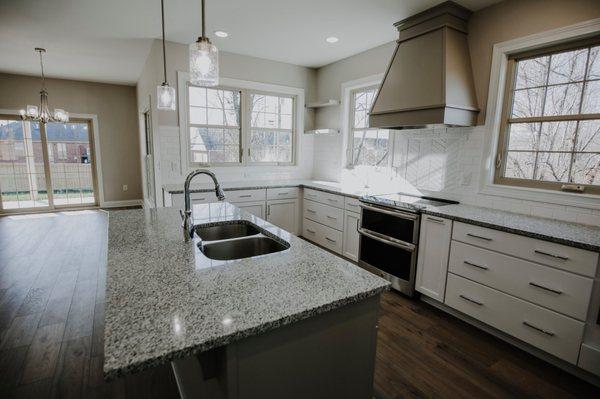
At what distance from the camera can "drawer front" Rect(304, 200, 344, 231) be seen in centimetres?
383

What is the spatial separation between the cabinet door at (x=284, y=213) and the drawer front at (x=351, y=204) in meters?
0.99

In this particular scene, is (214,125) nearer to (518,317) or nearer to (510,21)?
(510,21)

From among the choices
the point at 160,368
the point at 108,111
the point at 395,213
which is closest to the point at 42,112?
the point at 108,111

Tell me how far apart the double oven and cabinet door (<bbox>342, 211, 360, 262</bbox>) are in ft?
0.84

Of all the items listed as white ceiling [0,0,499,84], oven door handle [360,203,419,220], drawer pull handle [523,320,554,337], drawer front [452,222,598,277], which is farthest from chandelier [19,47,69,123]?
drawer pull handle [523,320,554,337]

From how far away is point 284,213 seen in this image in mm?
4395

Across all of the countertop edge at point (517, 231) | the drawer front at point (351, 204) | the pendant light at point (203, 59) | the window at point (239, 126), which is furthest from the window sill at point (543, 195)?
the window at point (239, 126)

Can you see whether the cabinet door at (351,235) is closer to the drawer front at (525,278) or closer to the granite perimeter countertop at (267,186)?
the granite perimeter countertop at (267,186)

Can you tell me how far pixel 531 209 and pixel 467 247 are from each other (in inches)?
25.5

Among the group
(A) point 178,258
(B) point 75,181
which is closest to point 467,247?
(A) point 178,258

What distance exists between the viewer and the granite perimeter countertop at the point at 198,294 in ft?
2.55

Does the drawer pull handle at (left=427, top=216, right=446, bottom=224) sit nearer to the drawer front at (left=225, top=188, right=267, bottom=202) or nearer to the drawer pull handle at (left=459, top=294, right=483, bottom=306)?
the drawer pull handle at (left=459, top=294, right=483, bottom=306)

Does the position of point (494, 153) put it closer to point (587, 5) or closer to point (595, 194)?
point (595, 194)

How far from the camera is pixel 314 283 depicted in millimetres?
1140
